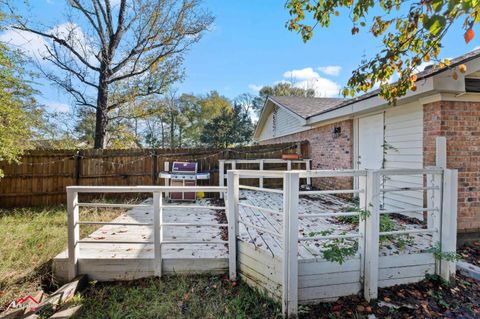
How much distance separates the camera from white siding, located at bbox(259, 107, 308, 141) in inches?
366

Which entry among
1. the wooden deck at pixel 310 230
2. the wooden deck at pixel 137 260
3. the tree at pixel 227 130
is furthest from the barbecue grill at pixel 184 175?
the tree at pixel 227 130

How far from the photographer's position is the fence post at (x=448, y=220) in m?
2.97

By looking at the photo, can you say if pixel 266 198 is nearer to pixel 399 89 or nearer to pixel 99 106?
pixel 399 89

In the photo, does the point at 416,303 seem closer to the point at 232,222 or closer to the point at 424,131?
the point at 232,222

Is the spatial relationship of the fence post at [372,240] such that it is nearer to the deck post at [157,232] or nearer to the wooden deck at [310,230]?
the wooden deck at [310,230]

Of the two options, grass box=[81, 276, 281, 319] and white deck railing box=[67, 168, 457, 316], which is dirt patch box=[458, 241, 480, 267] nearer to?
white deck railing box=[67, 168, 457, 316]

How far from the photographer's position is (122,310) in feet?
8.68

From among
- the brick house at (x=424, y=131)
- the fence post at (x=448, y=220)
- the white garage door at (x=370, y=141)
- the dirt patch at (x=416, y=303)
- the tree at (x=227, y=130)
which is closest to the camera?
the dirt patch at (x=416, y=303)

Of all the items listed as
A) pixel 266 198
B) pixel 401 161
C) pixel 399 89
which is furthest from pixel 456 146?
pixel 266 198

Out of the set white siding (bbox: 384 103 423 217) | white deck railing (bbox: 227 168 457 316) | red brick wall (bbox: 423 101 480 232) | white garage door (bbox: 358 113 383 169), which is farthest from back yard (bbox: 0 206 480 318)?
white garage door (bbox: 358 113 383 169)

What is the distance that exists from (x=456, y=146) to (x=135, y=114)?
1143 cm

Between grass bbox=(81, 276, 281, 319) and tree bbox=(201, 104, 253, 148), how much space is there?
18296 millimetres

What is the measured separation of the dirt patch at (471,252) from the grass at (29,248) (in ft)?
18.8

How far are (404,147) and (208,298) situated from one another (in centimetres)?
434
